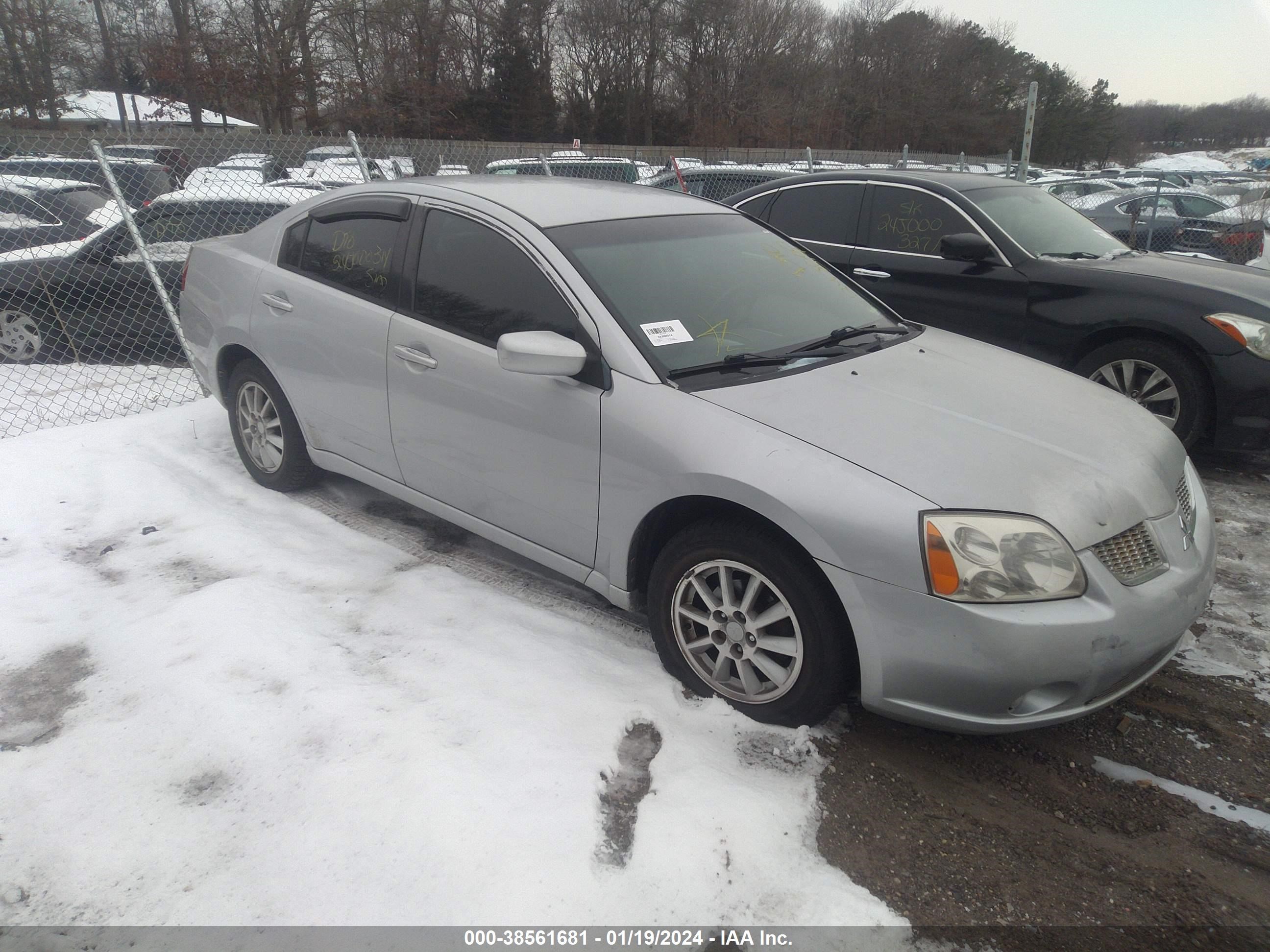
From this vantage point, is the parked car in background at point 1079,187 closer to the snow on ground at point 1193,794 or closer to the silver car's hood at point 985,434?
the silver car's hood at point 985,434

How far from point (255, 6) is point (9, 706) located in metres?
37.7

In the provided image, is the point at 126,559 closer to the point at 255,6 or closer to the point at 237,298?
the point at 237,298

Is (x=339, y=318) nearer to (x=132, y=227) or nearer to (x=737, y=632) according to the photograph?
(x=737, y=632)

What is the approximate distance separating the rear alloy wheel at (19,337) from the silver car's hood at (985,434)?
279 inches

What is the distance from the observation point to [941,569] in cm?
229

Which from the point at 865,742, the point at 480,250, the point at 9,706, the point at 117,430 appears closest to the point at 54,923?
the point at 9,706

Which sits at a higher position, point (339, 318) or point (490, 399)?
point (339, 318)

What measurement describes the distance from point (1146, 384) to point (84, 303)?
8.22 meters

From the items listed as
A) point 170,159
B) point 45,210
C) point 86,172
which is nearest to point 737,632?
point 45,210

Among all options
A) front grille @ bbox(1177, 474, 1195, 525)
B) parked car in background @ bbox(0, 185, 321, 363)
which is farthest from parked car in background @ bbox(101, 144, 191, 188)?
front grille @ bbox(1177, 474, 1195, 525)

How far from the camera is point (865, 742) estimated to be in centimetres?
277

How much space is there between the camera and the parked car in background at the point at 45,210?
23.9 feet

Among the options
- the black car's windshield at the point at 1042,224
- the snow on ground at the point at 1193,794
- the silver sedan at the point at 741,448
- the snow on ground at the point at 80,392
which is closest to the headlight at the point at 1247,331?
the black car's windshield at the point at 1042,224

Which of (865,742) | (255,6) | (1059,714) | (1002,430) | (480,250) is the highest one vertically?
(255,6)
